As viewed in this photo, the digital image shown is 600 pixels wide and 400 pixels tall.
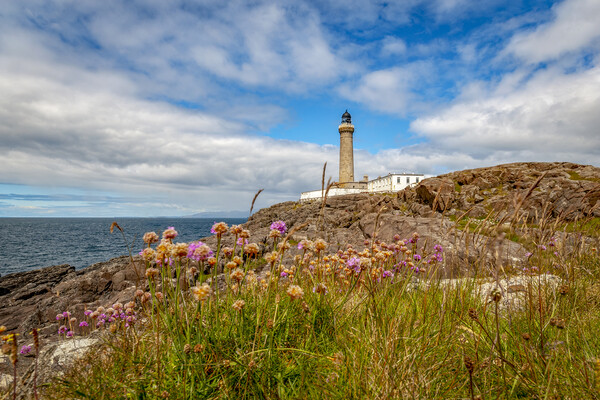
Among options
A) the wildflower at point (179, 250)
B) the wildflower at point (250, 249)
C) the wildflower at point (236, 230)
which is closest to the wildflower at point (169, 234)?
the wildflower at point (179, 250)

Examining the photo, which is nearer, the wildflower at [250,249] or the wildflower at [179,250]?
the wildflower at [179,250]

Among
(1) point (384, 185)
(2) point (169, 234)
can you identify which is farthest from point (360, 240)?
(1) point (384, 185)

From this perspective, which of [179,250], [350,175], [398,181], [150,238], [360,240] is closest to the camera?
[179,250]

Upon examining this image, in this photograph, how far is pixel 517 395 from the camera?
2520mm

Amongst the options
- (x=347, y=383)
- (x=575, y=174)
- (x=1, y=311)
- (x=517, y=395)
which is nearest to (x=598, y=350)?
(x=517, y=395)

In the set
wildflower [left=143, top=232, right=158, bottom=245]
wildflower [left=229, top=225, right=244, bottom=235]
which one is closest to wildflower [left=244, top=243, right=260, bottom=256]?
wildflower [left=229, top=225, right=244, bottom=235]

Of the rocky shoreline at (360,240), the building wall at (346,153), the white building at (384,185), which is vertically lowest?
the rocky shoreline at (360,240)

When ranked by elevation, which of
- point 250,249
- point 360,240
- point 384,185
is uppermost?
point 384,185

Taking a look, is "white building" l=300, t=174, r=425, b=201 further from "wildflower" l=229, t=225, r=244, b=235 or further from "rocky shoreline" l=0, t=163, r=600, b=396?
"wildflower" l=229, t=225, r=244, b=235

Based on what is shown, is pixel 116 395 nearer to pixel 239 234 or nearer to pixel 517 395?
pixel 239 234

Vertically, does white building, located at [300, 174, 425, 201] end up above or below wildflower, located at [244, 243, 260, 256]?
above

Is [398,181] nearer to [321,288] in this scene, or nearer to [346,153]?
[346,153]

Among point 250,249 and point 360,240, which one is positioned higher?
point 250,249

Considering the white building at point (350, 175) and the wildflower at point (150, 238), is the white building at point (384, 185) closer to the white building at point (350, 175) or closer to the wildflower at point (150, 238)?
the white building at point (350, 175)
